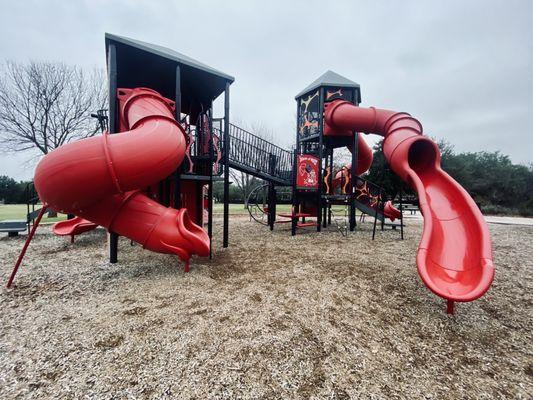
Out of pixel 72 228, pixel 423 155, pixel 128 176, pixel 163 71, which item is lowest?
pixel 72 228

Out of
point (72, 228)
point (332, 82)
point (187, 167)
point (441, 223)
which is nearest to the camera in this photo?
point (441, 223)

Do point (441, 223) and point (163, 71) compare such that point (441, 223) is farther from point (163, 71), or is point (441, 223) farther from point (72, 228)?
point (72, 228)

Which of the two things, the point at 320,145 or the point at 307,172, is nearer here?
the point at 307,172

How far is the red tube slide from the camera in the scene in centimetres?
283

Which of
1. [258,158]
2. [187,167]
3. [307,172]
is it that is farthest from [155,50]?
[307,172]

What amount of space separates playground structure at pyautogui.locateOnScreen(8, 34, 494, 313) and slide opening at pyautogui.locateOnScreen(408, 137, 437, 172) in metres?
0.03

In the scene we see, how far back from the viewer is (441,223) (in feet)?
13.2

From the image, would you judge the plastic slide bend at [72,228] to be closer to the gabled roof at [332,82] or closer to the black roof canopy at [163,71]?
the black roof canopy at [163,71]

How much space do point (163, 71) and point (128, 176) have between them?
12.0 ft

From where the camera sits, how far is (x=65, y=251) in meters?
5.80

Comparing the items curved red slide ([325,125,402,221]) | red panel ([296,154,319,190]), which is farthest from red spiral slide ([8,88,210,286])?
curved red slide ([325,125,402,221])

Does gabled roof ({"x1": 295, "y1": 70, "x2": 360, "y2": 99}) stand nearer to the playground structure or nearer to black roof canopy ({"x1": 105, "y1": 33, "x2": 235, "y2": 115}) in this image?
the playground structure

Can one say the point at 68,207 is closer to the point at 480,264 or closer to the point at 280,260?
the point at 280,260

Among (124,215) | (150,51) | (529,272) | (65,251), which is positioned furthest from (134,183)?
(529,272)
